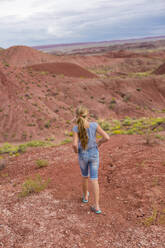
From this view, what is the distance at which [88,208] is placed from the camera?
3.95 m

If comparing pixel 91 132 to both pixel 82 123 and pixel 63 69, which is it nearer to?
pixel 82 123

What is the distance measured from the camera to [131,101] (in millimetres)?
24125

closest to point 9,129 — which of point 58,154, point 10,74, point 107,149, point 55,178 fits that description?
point 10,74

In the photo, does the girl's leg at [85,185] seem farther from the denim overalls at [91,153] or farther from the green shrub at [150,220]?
the green shrub at [150,220]

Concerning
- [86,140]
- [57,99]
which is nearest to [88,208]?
[86,140]

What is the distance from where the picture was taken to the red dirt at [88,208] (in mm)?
3252

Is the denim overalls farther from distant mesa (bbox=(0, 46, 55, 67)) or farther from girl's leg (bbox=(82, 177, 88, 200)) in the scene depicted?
distant mesa (bbox=(0, 46, 55, 67))

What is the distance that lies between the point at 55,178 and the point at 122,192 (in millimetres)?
1615

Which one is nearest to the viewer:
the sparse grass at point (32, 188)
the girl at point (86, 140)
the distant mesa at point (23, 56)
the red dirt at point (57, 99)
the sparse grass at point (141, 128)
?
the girl at point (86, 140)

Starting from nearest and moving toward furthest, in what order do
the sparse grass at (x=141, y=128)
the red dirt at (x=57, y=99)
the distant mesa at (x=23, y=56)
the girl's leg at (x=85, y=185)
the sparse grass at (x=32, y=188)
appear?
the girl's leg at (x=85, y=185)
the sparse grass at (x=32, y=188)
the sparse grass at (x=141, y=128)
the red dirt at (x=57, y=99)
the distant mesa at (x=23, y=56)

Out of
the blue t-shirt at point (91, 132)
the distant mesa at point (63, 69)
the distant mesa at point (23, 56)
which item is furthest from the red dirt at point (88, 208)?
the distant mesa at point (23, 56)

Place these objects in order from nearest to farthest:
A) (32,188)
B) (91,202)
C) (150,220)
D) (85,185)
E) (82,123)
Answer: (82,123) < (150,220) < (85,185) < (91,202) < (32,188)

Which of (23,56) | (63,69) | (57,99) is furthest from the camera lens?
(23,56)

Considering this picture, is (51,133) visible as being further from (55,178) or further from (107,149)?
(55,178)
